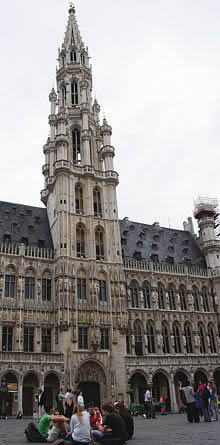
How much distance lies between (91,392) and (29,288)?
12.3m

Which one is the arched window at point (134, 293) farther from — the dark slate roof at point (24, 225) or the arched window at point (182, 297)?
the dark slate roof at point (24, 225)

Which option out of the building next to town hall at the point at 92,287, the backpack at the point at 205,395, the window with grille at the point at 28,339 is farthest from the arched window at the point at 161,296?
the backpack at the point at 205,395

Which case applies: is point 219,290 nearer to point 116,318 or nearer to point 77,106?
point 116,318

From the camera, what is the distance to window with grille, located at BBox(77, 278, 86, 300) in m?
44.9

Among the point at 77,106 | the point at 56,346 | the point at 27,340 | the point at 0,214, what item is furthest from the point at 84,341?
the point at 77,106

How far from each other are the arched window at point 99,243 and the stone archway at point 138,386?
13389 millimetres

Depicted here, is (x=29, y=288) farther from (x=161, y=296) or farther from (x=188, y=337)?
(x=188, y=337)

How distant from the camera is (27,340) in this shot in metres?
41.8

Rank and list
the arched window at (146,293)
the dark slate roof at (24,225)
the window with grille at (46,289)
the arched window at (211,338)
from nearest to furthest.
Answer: the window with grille at (46,289) < the dark slate roof at (24,225) < the arched window at (146,293) < the arched window at (211,338)

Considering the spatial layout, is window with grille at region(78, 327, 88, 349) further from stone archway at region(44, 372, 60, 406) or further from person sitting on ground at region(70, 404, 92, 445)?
person sitting on ground at region(70, 404, 92, 445)

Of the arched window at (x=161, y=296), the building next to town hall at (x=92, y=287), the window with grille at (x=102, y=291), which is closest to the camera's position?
the building next to town hall at (x=92, y=287)

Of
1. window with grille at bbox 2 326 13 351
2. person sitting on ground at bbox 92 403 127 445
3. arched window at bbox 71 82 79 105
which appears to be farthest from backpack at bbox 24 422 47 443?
arched window at bbox 71 82 79 105

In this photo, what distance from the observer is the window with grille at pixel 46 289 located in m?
44.4

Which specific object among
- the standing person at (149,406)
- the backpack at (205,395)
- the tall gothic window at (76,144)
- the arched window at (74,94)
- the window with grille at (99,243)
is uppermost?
the arched window at (74,94)
